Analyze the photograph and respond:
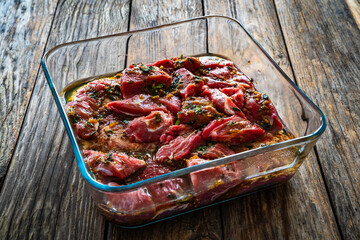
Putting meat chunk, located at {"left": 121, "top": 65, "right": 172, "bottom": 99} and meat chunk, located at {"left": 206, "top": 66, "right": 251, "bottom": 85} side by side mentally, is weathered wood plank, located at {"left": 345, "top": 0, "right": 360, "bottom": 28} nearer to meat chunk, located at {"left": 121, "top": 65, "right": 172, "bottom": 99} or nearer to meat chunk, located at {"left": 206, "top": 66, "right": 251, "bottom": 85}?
meat chunk, located at {"left": 206, "top": 66, "right": 251, "bottom": 85}

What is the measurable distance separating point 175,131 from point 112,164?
1.20ft

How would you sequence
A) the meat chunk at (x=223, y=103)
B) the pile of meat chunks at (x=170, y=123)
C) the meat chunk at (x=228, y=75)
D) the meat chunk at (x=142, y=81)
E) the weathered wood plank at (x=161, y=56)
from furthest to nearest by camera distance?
1. the meat chunk at (x=228, y=75)
2. the meat chunk at (x=142, y=81)
3. the meat chunk at (x=223, y=103)
4. the weathered wood plank at (x=161, y=56)
5. the pile of meat chunks at (x=170, y=123)

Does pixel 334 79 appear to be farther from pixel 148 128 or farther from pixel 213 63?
pixel 148 128

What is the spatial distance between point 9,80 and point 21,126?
463mm

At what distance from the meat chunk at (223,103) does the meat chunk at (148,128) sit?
27 centimetres

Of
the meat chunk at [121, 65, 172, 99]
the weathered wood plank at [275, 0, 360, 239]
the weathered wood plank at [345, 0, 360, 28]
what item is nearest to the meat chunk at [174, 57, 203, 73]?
the meat chunk at [121, 65, 172, 99]

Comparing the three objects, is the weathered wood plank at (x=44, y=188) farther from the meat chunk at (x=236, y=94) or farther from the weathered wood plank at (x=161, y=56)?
the meat chunk at (x=236, y=94)

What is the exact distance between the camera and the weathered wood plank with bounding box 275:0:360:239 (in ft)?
6.15

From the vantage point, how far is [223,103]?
6.31 feet

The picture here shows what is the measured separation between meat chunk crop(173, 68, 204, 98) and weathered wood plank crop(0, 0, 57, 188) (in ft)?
3.22

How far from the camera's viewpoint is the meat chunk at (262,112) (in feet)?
6.37

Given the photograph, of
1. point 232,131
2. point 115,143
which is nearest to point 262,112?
point 232,131

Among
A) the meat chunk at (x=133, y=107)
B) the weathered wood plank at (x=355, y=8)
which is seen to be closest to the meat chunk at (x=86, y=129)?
the meat chunk at (x=133, y=107)

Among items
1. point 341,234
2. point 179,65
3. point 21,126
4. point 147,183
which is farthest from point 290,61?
point 21,126
